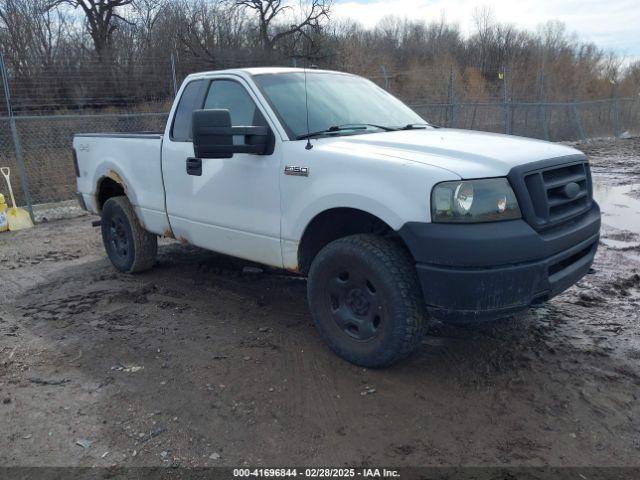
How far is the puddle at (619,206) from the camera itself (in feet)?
25.9

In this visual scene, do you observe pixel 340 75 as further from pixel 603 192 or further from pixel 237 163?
pixel 603 192

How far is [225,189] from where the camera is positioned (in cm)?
439

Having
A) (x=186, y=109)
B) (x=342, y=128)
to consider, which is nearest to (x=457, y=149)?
(x=342, y=128)

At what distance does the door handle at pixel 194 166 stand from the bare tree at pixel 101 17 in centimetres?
1666

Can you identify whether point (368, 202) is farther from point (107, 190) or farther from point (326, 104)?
point (107, 190)

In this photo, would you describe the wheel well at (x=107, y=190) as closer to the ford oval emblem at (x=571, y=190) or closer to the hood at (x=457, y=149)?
the hood at (x=457, y=149)

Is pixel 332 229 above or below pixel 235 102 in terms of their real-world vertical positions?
below

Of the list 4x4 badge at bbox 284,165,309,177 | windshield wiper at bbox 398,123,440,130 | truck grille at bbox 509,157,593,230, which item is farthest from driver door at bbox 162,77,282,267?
truck grille at bbox 509,157,593,230

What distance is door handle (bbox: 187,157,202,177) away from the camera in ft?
15.0

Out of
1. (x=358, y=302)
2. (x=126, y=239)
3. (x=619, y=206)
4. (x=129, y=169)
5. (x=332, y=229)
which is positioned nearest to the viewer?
(x=358, y=302)

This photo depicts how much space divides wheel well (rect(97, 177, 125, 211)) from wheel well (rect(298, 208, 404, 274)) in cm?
316

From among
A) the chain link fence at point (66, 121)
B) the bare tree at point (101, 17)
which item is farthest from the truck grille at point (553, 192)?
the bare tree at point (101, 17)

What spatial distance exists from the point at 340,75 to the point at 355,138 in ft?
4.38

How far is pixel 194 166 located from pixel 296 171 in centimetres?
123
